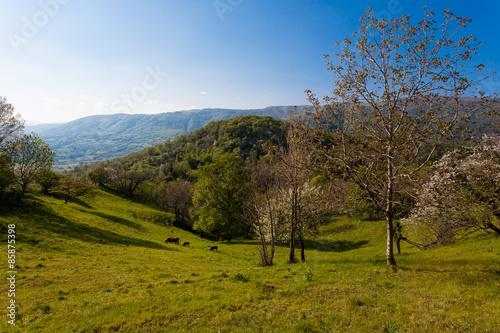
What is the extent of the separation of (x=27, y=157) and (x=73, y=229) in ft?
57.9

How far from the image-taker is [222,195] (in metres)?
46.9

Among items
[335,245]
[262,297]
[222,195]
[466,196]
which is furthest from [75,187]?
[466,196]

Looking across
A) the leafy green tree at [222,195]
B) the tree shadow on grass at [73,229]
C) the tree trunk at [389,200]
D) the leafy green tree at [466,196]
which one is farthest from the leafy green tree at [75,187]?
the leafy green tree at [466,196]

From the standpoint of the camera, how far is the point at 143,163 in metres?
186

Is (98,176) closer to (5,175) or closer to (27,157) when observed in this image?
(27,157)

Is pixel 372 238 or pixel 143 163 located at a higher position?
Answer: pixel 143 163

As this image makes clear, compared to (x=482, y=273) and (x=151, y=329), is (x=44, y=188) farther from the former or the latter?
(x=482, y=273)

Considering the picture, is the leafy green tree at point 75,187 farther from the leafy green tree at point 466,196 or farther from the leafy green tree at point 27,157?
the leafy green tree at point 466,196

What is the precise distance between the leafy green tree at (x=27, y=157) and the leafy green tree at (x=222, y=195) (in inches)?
1111

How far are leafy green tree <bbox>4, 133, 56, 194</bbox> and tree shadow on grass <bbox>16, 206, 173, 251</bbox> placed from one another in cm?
562

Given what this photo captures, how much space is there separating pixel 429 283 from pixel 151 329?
559 inches

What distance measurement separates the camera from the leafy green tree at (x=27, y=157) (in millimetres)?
36131

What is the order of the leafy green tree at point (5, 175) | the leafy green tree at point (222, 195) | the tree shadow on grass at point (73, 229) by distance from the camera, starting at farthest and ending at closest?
the leafy green tree at point (222, 195) → the leafy green tree at point (5, 175) → the tree shadow on grass at point (73, 229)

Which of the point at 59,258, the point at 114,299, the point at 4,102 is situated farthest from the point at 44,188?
the point at 114,299
